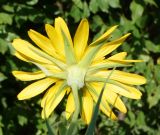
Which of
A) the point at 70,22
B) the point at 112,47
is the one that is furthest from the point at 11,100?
the point at 112,47

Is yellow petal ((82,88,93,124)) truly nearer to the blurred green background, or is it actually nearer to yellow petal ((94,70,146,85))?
yellow petal ((94,70,146,85))

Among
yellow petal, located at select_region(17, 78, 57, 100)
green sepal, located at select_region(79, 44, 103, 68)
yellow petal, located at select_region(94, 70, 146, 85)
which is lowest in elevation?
yellow petal, located at select_region(94, 70, 146, 85)

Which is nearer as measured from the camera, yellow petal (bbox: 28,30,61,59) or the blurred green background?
yellow petal (bbox: 28,30,61,59)

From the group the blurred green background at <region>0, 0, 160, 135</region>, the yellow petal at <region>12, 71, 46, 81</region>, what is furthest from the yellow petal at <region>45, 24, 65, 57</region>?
the blurred green background at <region>0, 0, 160, 135</region>

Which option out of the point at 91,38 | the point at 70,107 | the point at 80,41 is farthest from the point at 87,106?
the point at 91,38

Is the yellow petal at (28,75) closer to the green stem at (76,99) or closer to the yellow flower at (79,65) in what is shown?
the yellow flower at (79,65)

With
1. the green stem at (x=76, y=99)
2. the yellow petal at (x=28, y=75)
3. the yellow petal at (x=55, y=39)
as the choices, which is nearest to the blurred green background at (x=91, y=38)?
the yellow petal at (x=28, y=75)

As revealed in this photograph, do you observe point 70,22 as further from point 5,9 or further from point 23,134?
point 23,134
